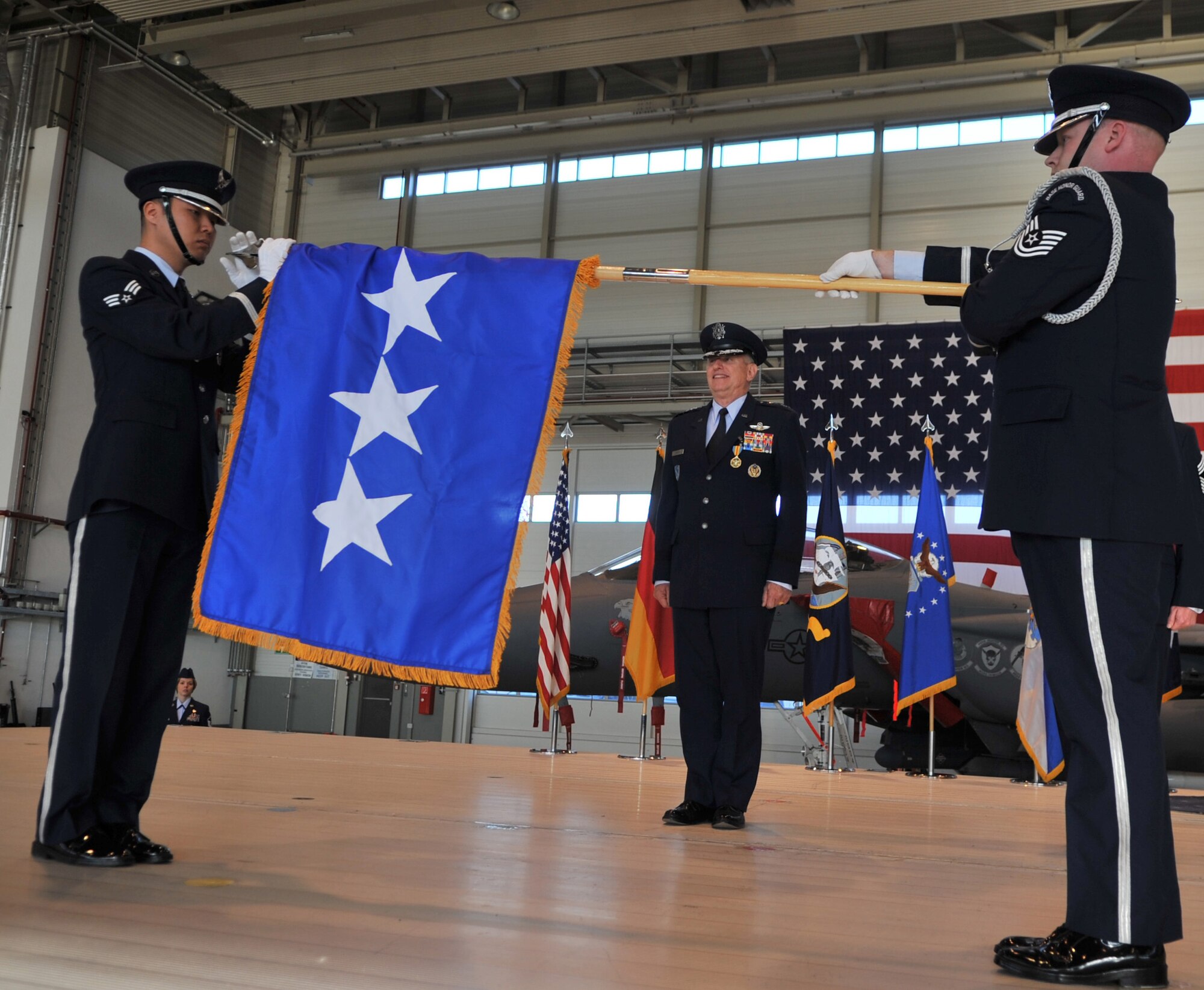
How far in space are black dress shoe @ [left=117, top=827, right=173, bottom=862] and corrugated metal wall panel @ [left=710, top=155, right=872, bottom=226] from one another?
1362cm

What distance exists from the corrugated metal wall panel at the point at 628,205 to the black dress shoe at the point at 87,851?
13.4 m

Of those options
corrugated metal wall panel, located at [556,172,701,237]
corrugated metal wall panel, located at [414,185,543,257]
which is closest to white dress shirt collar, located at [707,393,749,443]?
corrugated metal wall panel, located at [556,172,701,237]

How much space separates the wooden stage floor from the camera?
1477 mm

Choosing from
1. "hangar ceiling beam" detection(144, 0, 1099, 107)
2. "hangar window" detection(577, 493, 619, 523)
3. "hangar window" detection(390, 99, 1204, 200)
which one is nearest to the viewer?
"hangar ceiling beam" detection(144, 0, 1099, 107)

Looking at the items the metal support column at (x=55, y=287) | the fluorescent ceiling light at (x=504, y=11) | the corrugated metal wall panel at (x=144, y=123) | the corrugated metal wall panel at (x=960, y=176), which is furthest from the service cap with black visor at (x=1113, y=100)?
the corrugated metal wall panel at (x=144, y=123)

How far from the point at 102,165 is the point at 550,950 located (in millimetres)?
15813

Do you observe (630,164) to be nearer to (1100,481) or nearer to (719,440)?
(719,440)

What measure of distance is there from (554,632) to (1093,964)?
6013 mm

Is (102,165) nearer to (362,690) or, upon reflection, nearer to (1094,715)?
(362,690)

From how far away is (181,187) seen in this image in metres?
2.48

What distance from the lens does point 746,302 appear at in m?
14.7

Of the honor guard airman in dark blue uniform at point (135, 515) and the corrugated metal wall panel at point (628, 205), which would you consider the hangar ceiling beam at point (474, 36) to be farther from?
the honor guard airman in dark blue uniform at point (135, 515)

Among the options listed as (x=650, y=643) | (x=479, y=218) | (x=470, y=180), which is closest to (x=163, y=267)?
(x=650, y=643)

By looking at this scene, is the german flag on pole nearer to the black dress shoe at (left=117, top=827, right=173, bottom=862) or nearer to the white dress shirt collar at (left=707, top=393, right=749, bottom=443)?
the white dress shirt collar at (left=707, top=393, right=749, bottom=443)
